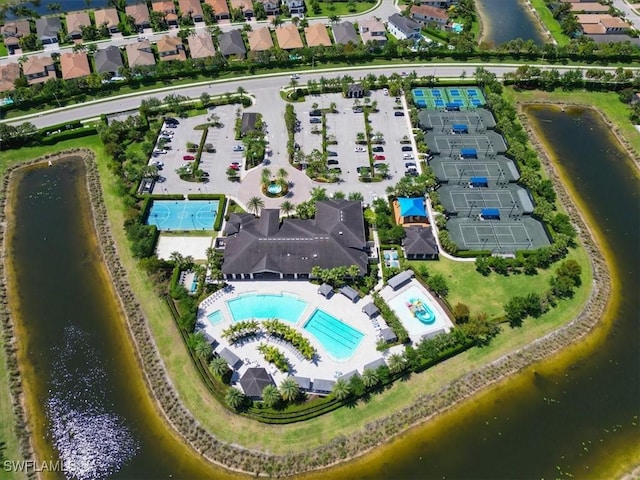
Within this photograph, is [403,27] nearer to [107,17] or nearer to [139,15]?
[139,15]

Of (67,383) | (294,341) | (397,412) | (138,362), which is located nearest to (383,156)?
(294,341)

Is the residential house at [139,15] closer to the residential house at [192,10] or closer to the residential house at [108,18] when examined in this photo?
the residential house at [108,18]

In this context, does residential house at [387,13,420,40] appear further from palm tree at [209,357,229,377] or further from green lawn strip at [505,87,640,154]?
palm tree at [209,357,229,377]

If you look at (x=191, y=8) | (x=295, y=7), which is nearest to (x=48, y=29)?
(x=191, y=8)

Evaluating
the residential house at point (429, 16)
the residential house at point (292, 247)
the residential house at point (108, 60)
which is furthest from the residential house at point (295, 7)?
the residential house at point (292, 247)

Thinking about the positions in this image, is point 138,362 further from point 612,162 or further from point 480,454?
point 612,162

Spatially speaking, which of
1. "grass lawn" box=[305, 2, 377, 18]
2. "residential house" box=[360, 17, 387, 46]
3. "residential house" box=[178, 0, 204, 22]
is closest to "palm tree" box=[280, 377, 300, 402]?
"residential house" box=[360, 17, 387, 46]
